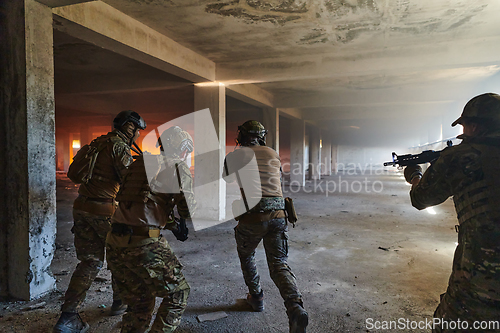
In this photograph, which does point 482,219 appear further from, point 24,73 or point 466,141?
point 24,73

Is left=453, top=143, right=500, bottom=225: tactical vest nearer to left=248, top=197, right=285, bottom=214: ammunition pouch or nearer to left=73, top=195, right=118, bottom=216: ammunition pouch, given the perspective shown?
left=248, top=197, right=285, bottom=214: ammunition pouch

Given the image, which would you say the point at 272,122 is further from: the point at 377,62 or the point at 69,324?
the point at 69,324

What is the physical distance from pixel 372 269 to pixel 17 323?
3.73m

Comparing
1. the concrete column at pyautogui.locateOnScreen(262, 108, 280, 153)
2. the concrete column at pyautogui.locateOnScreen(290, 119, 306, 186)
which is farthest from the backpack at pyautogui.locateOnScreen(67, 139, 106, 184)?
the concrete column at pyautogui.locateOnScreen(290, 119, 306, 186)

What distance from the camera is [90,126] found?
17.0 metres

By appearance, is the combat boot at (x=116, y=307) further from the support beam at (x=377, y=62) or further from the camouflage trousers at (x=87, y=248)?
the support beam at (x=377, y=62)

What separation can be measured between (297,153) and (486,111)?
12464 mm

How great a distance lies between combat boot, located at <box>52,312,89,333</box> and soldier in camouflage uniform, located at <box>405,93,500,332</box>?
2.48 m

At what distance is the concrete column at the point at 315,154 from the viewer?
1769 centimetres

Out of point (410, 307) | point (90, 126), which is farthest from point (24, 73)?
point (90, 126)

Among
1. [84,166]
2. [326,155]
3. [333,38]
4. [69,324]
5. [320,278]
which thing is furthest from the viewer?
[326,155]

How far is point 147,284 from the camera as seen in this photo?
75.6 inches

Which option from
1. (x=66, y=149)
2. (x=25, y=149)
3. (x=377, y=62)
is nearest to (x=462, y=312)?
(x=25, y=149)

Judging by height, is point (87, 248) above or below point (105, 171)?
below
